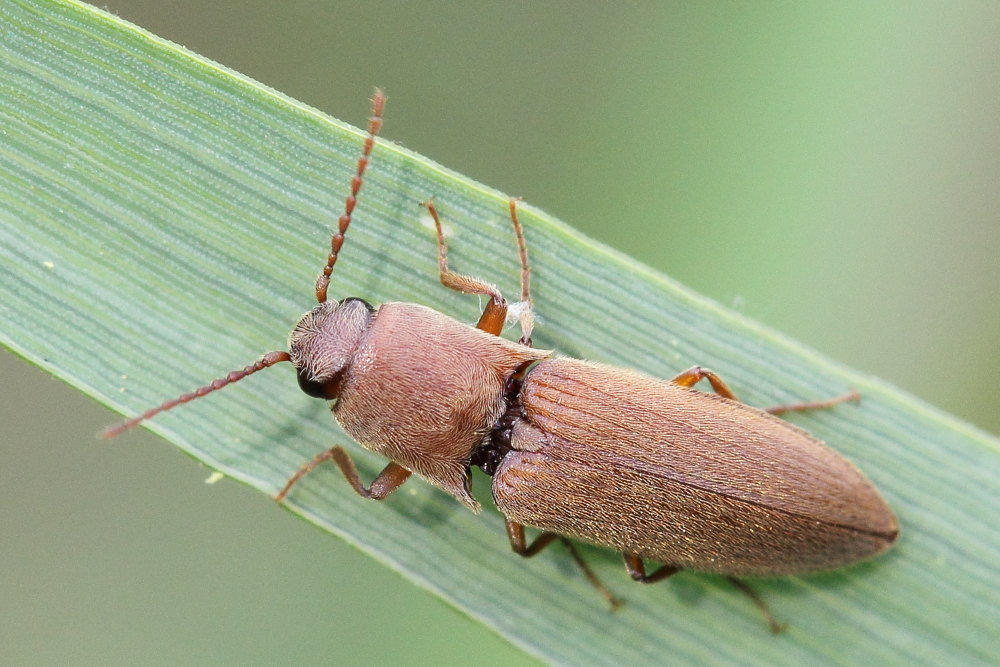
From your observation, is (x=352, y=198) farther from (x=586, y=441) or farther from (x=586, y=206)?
(x=586, y=206)

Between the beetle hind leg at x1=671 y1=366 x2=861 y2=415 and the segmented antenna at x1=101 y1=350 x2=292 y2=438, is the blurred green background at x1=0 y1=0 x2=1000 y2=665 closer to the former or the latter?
the beetle hind leg at x1=671 y1=366 x2=861 y2=415

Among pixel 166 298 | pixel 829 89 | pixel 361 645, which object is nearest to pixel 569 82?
pixel 829 89

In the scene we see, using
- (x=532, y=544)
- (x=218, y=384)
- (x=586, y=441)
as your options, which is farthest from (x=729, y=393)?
(x=218, y=384)

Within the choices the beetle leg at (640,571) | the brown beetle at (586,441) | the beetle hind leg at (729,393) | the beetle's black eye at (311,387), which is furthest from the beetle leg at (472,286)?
the beetle leg at (640,571)

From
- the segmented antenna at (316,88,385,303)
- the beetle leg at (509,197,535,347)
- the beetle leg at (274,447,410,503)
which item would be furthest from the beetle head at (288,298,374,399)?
the beetle leg at (509,197,535,347)

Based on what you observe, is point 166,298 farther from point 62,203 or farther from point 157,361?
point 62,203

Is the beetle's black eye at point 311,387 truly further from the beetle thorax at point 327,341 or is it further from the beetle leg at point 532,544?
the beetle leg at point 532,544
